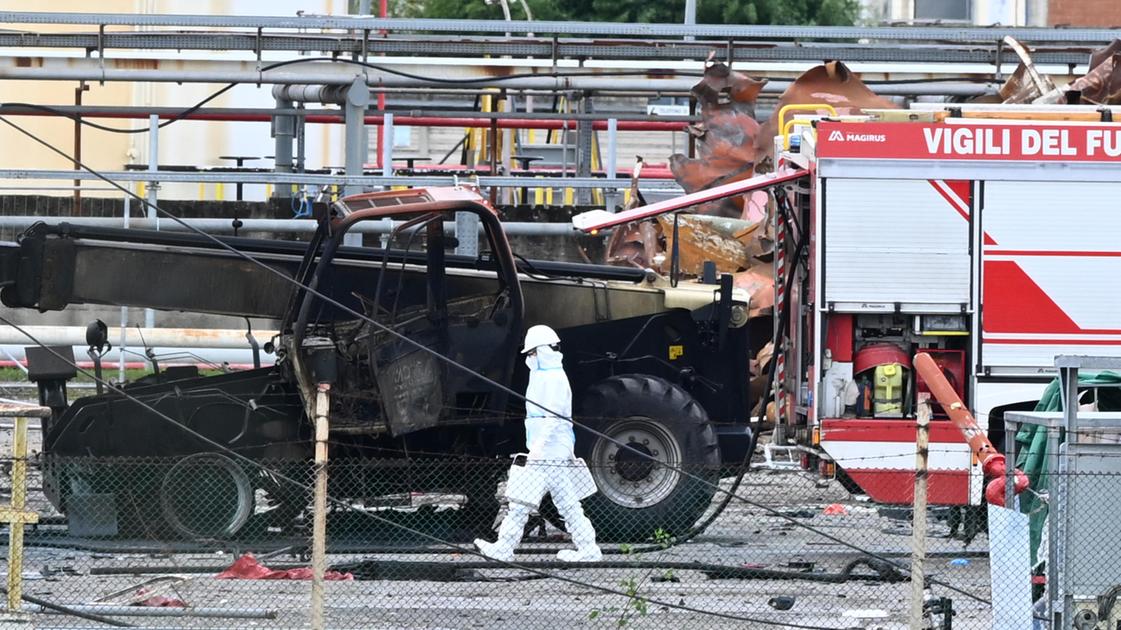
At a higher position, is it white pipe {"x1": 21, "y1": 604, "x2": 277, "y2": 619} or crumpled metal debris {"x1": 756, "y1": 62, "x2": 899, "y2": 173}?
crumpled metal debris {"x1": 756, "y1": 62, "x2": 899, "y2": 173}

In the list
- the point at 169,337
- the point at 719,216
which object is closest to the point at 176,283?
the point at 169,337

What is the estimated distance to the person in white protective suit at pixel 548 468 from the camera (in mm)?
10039

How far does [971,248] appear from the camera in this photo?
11703 mm

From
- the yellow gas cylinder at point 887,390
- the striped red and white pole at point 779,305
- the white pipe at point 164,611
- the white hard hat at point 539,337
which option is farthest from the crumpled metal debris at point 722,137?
the white pipe at point 164,611

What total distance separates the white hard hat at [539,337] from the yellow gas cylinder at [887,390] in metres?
2.54

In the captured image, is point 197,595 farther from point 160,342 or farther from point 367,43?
point 367,43

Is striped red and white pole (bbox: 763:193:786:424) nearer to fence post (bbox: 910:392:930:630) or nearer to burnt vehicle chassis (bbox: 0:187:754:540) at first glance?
burnt vehicle chassis (bbox: 0:187:754:540)

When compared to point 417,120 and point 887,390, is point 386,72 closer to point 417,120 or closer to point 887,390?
point 417,120

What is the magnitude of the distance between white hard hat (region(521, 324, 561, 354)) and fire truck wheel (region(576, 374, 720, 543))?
0.66 m

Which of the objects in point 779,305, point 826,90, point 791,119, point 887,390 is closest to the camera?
point 887,390

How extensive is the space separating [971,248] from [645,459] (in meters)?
2.84

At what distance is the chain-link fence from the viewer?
892 cm

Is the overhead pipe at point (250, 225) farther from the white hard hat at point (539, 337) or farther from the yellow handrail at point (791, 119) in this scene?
the white hard hat at point (539, 337)

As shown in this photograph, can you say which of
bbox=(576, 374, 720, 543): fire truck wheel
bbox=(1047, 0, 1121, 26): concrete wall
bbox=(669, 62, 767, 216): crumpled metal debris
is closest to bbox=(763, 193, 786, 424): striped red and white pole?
bbox=(576, 374, 720, 543): fire truck wheel
